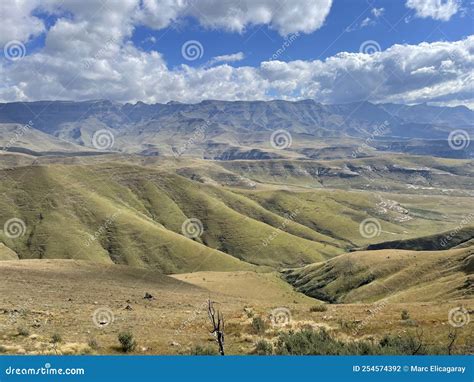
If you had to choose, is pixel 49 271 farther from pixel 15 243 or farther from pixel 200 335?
pixel 15 243

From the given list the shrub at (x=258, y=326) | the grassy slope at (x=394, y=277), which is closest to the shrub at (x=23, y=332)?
the shrub at (x=258, y=326)

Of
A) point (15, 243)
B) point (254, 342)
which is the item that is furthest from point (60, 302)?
point (15, 243)

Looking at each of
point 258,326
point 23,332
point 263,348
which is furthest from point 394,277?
point 23,332

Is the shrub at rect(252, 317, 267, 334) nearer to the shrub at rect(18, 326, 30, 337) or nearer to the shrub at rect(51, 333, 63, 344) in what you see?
the shrub at rect(51, 333, 63, 344)

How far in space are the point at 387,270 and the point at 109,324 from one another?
253 feet

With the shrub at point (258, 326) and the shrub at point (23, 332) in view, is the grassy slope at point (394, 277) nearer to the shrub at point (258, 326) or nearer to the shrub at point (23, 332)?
the shrub at point (258, 326)

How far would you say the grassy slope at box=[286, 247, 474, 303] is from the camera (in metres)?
64.0

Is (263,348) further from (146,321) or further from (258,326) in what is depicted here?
(146,321)

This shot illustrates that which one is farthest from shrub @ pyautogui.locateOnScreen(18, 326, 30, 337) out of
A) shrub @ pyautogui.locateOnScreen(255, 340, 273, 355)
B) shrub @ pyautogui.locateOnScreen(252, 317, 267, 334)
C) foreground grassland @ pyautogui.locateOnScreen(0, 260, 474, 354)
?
shrub @ pyautogui.locateOnScreen(252, 317, 267, 334)

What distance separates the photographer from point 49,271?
2328 inches

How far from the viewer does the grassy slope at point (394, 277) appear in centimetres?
6398

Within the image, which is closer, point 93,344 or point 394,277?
point 93,344

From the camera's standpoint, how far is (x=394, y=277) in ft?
288

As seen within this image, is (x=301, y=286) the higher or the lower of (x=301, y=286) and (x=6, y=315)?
the lower
